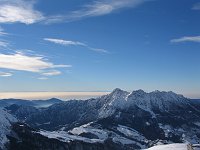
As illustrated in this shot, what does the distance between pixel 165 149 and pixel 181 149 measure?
6611 millimetres

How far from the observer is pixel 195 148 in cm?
12706

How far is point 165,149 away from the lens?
133 m

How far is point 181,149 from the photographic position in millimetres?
128875

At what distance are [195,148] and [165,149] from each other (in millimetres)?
11424

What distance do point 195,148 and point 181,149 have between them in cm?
496
